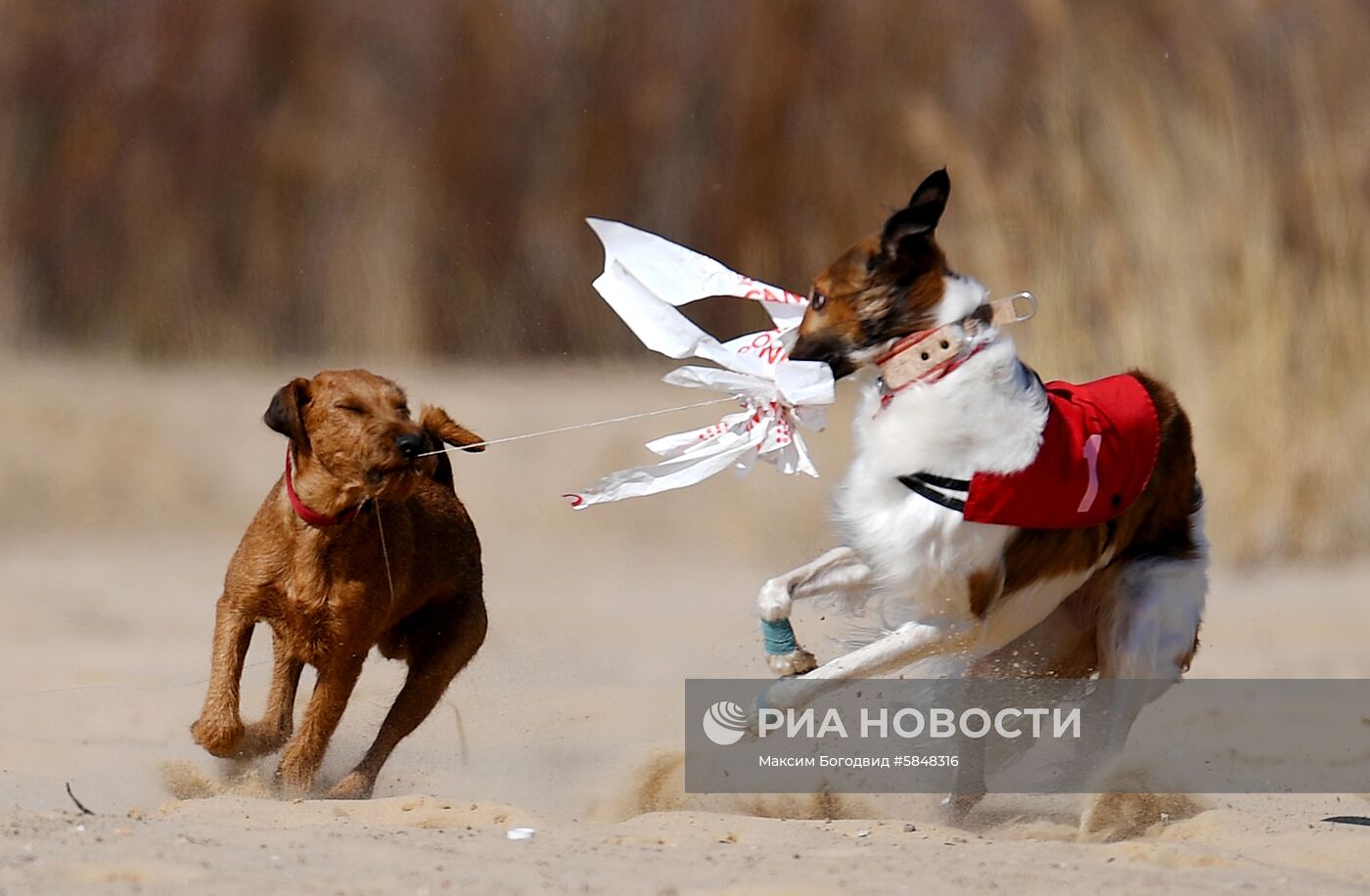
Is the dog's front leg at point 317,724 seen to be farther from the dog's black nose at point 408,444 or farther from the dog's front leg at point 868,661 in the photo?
the dog's front leg at point 868,661

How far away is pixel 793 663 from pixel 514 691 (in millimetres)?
2810

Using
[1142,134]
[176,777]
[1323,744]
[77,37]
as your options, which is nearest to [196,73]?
[77,37]

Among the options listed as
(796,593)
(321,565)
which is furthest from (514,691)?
(796,593)

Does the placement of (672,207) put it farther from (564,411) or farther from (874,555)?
(874,555)

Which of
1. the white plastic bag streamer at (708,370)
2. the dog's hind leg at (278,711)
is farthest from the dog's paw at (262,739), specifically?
the white plastic bag streamer at (708,370)

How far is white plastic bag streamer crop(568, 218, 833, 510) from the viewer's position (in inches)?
235

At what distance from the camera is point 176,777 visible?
664 cm

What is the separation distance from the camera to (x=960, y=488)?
5.61 metres

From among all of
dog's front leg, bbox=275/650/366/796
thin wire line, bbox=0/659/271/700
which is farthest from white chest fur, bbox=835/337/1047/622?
thin wire line, bbox=0/659/271/700

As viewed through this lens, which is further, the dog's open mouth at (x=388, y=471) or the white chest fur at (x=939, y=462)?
the dog's open mouth at (x=388, y=471)

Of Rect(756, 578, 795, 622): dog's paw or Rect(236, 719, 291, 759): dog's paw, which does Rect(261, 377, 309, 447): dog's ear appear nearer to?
Rect(236, 719, 291, 759): dog's paw

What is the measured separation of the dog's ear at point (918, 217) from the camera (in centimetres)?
561

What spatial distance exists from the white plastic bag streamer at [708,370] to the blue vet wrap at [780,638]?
487mm

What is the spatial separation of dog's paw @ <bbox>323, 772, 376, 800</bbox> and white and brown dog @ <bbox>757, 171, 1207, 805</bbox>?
4.75ft
